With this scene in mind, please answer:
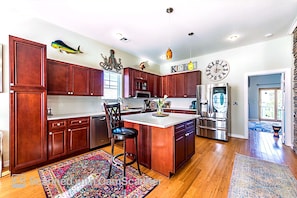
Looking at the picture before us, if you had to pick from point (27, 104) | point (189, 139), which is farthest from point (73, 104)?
point (189, 139)

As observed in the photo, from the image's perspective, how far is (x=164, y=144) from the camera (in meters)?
2.18

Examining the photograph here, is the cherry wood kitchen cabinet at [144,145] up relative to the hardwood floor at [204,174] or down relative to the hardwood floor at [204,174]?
up

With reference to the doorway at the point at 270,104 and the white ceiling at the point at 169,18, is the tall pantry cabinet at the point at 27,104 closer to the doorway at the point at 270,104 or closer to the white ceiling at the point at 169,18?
the white ceiling at the point at 169,18

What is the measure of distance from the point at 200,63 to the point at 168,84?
5.16ft

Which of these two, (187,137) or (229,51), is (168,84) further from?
(187,137)

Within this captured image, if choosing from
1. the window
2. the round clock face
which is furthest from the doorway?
the window

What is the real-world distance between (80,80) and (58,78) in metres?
0.49

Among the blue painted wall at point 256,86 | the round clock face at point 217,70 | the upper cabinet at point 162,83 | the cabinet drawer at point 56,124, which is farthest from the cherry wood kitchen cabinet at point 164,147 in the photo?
Result: the blue painted wall at point 256,86

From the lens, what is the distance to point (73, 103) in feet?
11.3

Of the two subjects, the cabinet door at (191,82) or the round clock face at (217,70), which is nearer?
the round clock face at (217,70)

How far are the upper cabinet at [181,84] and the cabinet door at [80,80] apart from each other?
349cm

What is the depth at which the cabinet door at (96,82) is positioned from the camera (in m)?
3.58

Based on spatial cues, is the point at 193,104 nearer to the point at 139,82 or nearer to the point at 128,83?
the point at 139,82

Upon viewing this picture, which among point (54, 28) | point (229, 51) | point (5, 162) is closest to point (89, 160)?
point (5, 162)
